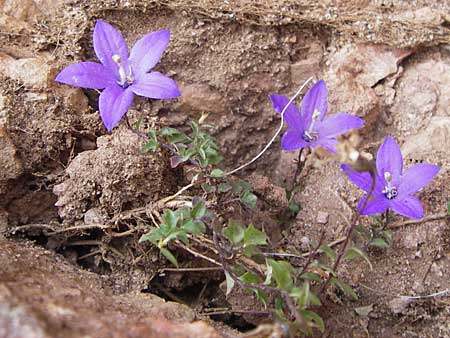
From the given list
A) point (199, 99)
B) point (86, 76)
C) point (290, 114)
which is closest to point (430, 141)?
point (290, 114)

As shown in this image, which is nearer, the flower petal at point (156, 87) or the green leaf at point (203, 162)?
the flower petal at point (156, 87)

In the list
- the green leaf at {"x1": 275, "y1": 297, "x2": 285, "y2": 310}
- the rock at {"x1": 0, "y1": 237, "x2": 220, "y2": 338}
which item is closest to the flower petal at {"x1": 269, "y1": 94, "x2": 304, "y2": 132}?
the green leaf at {"x1": 275, "y1": 297, "x2": 285, "y2": 310}

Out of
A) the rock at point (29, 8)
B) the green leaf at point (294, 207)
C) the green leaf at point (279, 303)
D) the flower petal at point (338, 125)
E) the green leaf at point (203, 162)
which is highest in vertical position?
the rock at point (29, 8)

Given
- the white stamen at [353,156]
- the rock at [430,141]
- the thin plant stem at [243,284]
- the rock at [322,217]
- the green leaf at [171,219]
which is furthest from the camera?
the rock at [430,141]

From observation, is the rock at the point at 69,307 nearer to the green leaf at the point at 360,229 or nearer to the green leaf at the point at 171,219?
the green leaf at the point at 171,219

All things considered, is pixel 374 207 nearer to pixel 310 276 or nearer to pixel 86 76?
pixel 310 276

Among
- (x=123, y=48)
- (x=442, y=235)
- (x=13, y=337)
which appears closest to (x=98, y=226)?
(x=123, y=48)

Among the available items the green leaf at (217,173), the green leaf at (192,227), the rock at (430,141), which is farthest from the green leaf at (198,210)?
the rock at (430,141)
